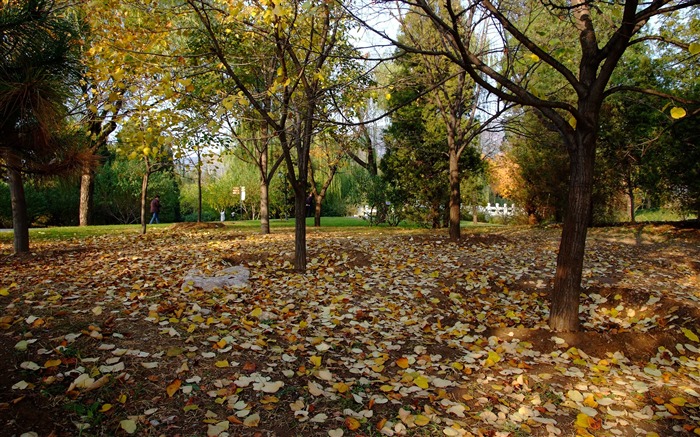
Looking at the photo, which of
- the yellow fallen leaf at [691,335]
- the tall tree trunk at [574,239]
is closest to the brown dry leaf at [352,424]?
the tall tree trunk at [574,239]

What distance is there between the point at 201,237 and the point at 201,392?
8.79 meters

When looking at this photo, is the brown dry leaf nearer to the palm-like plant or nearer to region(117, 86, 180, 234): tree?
region(117, 86, 180, 234): tree

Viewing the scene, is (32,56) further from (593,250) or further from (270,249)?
(593,250)

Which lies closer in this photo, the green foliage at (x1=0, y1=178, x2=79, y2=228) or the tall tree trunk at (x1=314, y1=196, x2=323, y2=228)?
the tall tree trunk at (x1=314, y1=196, x2=323, y2=228)

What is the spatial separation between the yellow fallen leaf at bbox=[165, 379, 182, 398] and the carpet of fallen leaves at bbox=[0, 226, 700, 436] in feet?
0.09

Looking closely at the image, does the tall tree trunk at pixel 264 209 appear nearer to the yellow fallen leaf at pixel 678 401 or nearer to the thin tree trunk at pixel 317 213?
the thin tree trunk at pixel 317 213

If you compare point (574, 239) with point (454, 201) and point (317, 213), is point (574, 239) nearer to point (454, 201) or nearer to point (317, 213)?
point (454, 201)

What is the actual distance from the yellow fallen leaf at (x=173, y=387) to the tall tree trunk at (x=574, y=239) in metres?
3.54

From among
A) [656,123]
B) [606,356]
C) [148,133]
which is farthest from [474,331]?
[656,123]

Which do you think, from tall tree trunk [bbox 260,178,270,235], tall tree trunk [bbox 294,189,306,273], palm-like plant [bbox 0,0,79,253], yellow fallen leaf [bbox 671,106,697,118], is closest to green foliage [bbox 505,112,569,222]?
tall tree trunk [bbox 260,178,270,235]

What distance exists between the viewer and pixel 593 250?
27.7 feet

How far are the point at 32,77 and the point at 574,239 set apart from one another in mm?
5751

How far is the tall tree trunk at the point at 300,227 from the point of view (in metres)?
6.47

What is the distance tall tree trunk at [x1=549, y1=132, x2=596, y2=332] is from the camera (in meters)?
4.05
